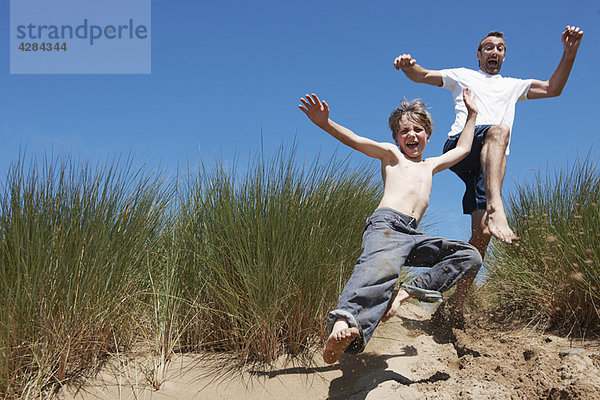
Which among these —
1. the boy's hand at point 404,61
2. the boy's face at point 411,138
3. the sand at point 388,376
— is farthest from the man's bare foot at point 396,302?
the boy's hand at point 404,61

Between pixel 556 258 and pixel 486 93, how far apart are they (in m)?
1.36

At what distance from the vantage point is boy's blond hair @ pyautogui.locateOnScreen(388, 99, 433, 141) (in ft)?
9.48

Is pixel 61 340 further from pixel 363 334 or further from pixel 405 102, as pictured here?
pixel 405 102

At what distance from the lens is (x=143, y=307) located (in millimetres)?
3074

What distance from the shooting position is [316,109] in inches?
104

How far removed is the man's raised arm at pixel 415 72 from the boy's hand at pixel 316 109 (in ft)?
3.24

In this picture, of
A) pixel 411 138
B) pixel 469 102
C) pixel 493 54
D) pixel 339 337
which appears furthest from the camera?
pixel 493 54

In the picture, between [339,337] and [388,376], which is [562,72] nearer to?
[388,376]

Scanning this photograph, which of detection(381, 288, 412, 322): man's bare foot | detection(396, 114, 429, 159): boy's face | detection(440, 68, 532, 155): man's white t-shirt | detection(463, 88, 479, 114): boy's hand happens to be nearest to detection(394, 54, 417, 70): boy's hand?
detection(440, 68, 532, 155): man's white t-shirt

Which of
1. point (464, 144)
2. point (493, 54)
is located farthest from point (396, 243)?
point (493, 54)

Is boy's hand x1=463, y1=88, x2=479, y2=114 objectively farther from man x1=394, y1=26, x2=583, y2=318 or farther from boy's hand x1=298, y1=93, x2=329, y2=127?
boy's hand x1=298, y1=93, x2=329, y2=127

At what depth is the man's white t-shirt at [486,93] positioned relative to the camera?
324 cm

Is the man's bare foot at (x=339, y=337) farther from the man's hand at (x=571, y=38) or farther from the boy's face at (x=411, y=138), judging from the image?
the man's hand at (x=571, y=38)

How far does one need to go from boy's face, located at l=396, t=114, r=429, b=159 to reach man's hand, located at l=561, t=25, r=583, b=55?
1.30 m
